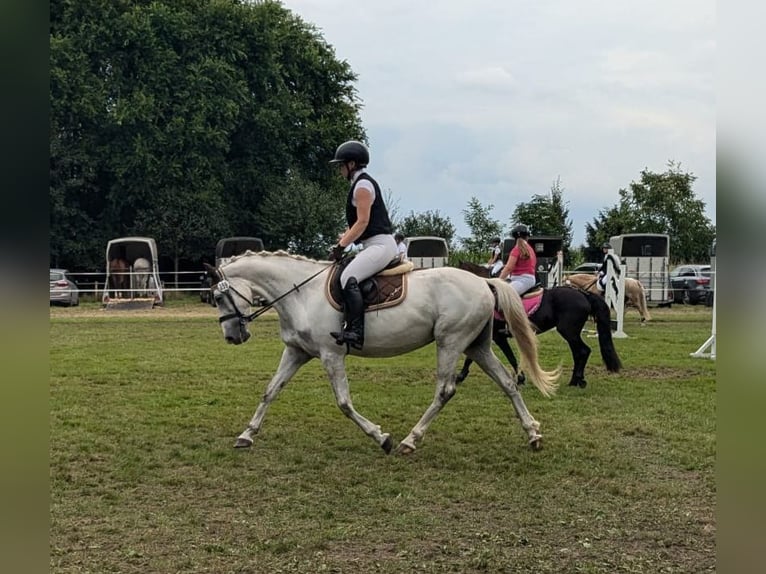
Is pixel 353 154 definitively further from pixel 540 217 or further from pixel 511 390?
pixel 540 217

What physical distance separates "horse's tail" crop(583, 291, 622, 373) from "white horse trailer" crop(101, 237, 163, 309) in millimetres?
21152

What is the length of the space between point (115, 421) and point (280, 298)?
2.68m

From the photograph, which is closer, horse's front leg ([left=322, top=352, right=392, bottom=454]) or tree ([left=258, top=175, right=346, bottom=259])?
horse's front leg ([left=322, top=352, right=392, bottom=454])

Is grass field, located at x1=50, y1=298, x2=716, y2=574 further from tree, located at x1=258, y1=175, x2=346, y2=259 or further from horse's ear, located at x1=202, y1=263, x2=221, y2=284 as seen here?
tree, located at x1=258, y1=175, x2=346, y2=259

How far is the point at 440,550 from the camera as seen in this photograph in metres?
4.33

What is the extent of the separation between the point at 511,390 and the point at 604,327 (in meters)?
4.39

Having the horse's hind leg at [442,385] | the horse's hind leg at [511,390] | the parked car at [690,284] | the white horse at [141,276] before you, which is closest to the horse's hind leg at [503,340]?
the horse's hind leg at [511,390]

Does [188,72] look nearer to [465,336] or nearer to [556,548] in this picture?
[465,336]

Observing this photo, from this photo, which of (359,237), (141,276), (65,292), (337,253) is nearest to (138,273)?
(141,276)

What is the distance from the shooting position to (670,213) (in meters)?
42.0

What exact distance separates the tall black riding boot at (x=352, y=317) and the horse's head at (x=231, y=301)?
1.04 metres

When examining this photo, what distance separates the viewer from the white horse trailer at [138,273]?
28031 mm

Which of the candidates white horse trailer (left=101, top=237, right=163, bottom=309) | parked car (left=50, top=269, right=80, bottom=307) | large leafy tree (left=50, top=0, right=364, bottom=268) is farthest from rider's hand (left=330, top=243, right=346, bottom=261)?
large leafy tree (left=50, top=0, right=364, bottom=268)

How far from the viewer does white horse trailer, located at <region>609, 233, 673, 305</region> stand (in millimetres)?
30531
